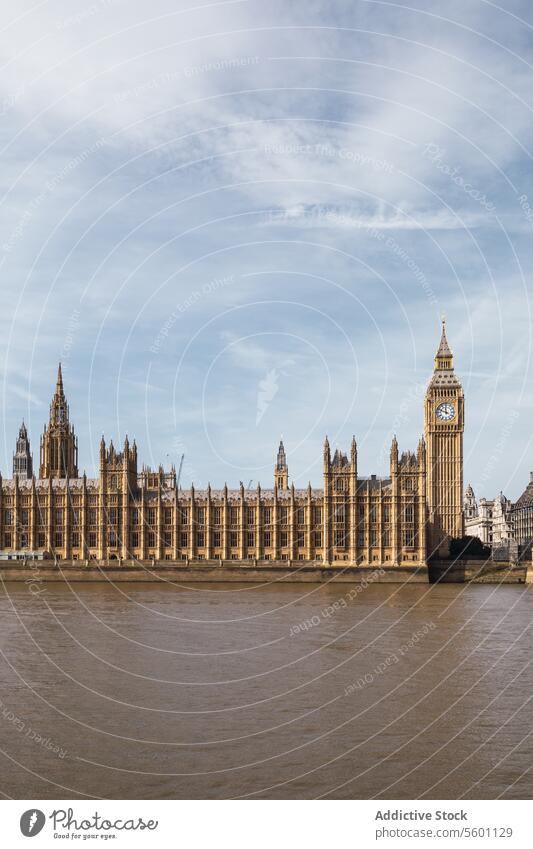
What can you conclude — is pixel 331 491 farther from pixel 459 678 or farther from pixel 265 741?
pixel 265 741

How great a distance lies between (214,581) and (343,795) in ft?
244

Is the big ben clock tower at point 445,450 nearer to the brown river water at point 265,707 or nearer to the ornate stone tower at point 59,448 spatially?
the ornate stone tower at point 59,448

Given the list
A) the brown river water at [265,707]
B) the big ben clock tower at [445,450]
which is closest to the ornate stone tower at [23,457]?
the big ben clock tower at [445,450]

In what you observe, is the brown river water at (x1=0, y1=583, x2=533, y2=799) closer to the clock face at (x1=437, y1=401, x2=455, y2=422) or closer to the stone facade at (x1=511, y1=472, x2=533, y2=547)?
the clock face at (x1=437, y1=401, x2=455, y2=422)

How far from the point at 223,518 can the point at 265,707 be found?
2996 inches

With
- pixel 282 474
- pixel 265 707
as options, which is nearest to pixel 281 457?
pixel 282 474

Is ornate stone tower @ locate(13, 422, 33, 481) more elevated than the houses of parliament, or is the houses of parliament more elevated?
ornate stone tower @ locate(13, 422, 33, 481)

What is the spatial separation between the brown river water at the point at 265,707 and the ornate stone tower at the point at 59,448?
249 feet

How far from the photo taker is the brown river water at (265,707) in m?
18.4

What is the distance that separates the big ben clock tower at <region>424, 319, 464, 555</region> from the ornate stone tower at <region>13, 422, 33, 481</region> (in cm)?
7753

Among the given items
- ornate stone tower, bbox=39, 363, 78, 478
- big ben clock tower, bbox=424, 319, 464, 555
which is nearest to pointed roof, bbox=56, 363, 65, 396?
ornate stone tower, bbox=39, 363, 78, 478

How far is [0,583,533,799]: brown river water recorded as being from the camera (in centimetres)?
1839

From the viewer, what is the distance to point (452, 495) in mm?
117188
